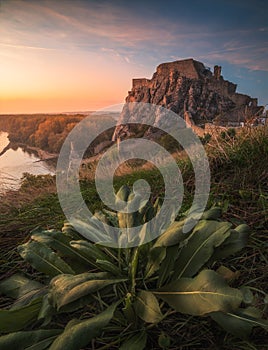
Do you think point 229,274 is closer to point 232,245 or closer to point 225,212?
point 232,245

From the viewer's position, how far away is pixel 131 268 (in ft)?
5.70

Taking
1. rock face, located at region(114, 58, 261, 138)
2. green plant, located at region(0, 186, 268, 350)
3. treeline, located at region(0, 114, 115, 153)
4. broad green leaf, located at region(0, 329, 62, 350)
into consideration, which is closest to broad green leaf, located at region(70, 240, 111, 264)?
green plant, located at region(0, 186, 268, 350)

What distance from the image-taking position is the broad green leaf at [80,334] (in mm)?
1243

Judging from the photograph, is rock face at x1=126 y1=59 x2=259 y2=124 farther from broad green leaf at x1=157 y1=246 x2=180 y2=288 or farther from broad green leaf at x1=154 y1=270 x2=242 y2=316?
broad green leaf at x1=154 y1=270 x2=242 y2=316

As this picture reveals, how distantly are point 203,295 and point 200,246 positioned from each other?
1.26ft

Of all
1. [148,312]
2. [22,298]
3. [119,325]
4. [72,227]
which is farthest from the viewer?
[72,227]

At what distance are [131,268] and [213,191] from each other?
1765 mm

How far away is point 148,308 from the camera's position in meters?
1.42

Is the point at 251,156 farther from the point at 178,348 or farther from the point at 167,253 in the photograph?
the point at 178,348

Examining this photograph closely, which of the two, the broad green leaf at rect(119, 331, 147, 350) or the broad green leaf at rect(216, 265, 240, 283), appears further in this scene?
the broad green leaf at rect(216, 265, 240, 283)

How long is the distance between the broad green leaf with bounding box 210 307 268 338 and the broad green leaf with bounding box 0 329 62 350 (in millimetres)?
761

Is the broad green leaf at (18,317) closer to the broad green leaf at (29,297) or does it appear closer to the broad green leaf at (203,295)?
the broad green leaf at (29,297)

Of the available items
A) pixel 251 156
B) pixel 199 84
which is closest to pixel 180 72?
pixel 199 84

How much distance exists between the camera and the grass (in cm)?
160
